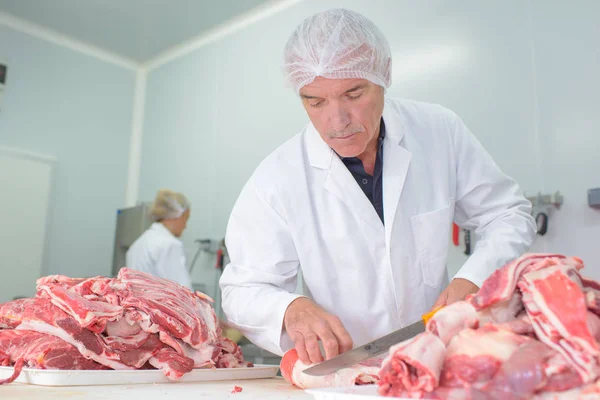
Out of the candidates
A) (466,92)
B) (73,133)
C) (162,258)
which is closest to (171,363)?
(466,92)

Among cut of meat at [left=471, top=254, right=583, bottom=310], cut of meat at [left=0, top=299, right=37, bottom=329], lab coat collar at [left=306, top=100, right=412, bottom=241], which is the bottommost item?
cut of meat at [left=0, top=299, right=37, bottom=329]

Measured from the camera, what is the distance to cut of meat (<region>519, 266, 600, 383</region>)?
85 centimetres

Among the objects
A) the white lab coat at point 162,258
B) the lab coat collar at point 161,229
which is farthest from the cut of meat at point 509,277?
the lab coat collar at point 161,229

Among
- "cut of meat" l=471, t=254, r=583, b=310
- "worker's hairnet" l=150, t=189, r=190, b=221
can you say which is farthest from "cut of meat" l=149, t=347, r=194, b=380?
"worker's hairnet" l=150, t=189, r=190, b=221

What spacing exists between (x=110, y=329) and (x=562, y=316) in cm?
119

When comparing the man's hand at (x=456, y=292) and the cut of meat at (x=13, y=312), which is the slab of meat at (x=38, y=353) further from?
the man's hand at (x=456, y=292)

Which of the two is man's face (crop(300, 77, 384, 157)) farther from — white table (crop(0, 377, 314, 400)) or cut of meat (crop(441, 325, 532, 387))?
cut of meat (crop(441, 325, 532, 387))

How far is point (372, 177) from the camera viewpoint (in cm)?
197

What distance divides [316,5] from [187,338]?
3469mm

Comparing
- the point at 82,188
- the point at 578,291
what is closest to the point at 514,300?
the point at 578,291

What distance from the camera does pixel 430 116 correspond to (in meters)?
2.11

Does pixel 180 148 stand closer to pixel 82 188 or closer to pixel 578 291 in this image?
pixel 82 188

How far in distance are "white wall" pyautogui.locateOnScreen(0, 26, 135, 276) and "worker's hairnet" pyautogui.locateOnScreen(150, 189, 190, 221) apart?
133 cm

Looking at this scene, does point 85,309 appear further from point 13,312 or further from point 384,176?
point 384,176
